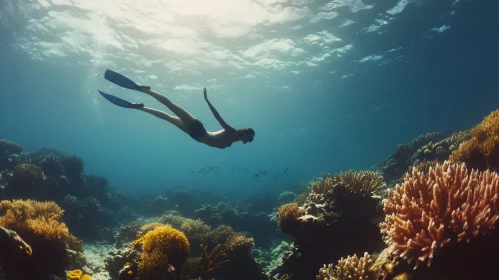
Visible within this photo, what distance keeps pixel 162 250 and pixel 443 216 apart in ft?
16.3

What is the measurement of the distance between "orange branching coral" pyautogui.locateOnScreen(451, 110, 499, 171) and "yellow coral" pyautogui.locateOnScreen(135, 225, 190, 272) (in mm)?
7008

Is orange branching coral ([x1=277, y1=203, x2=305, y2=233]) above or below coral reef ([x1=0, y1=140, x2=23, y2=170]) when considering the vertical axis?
above

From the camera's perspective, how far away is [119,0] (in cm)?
1912

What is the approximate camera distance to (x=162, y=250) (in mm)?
5695

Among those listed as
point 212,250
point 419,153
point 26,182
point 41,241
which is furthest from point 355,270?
point 26,182

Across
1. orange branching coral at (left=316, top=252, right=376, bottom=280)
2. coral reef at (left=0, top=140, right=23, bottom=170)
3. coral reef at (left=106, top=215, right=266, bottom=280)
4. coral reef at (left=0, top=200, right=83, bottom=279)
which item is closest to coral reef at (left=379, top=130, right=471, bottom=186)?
coral reef at (left=106, top=215, right=266, bottom=280)

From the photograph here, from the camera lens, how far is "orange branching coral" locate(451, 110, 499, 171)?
20.2 feet

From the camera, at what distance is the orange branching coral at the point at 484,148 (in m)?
6.16

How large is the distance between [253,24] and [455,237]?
21.6m

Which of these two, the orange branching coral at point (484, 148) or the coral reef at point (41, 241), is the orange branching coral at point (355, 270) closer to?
the orange branching coral at point (484, 148)

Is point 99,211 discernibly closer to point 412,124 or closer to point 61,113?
point 412,124

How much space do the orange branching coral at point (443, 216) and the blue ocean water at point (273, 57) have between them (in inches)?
715

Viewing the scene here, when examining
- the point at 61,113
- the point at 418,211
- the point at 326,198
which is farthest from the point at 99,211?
the point at 61,113

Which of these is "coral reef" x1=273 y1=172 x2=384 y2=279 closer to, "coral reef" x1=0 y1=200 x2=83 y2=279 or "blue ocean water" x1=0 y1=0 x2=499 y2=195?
"coral reef" x1=0 y1=200 x2=83 y2=279
